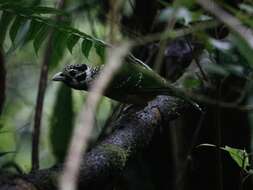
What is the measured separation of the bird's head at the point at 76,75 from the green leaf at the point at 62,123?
15.5 inches

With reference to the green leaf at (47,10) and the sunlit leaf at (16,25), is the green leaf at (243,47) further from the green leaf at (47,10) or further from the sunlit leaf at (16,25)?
the sunlit leaf at (16,25)

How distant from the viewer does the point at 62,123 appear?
3.70 m

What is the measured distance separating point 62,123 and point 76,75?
508mm

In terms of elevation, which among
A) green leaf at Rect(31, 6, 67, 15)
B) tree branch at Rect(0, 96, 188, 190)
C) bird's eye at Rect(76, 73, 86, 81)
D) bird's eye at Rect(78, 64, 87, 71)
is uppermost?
green leaf at Rect(31, 6, 67, 15)

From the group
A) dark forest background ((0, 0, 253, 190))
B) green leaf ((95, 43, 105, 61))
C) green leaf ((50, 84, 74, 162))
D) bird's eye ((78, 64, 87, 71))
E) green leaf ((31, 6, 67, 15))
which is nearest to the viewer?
dark forest background ((0, 0, 253, 190))

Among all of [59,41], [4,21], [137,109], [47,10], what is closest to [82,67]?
[137,109]

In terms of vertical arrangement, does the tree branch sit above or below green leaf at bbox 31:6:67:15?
below

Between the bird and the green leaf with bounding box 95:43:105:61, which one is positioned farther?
the bird

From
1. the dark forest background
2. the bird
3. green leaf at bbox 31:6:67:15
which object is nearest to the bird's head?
the bird

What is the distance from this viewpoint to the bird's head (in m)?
3.27

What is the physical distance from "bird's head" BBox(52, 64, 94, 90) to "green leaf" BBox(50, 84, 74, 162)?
1.29ft

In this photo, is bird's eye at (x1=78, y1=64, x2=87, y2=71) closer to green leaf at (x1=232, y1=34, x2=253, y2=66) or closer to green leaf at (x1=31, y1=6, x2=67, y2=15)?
green leaf at (x1=31, y1=6, x2=67, y2=15)

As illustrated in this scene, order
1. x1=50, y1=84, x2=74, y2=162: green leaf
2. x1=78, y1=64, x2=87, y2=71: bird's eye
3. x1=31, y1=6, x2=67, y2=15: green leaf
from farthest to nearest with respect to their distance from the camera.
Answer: x1=50, y1=84, x2=74, y2=162: green leaf < x1=78, y1=64, x2=87, y2=71: bird's eye < x1=31, y1=6, x2=67, y2=15: green leaf

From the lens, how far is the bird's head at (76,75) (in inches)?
129
